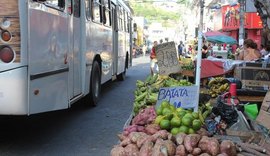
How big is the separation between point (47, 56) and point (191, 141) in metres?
3.02

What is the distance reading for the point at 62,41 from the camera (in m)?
6.99

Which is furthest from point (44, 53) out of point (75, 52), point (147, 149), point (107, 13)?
point (107, 13)

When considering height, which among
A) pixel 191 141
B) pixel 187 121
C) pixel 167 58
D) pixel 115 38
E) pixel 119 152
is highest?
pixel 115 38

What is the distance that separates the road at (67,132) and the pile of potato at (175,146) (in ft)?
7.05

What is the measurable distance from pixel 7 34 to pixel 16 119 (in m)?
3.64

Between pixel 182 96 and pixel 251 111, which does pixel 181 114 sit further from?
pixel 251 111

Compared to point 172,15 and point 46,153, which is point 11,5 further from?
point 172,15

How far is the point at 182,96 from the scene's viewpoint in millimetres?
5477

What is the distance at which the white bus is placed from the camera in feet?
18.3

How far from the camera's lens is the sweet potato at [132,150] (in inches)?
164

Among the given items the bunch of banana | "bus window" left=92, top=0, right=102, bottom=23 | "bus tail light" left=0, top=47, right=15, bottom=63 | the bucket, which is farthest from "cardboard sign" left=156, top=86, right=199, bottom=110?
"bus window" left=92, top=0, right=102, bottom=23

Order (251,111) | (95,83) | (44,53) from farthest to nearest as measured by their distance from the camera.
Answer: (95,83) → (44,53) → (251,111)

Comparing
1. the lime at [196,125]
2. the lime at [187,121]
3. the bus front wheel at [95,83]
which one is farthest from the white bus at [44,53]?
the lime at [196,125]

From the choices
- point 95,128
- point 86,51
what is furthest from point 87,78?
point 95,128
